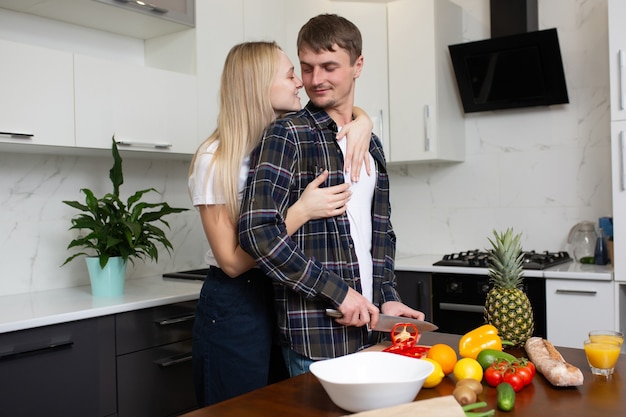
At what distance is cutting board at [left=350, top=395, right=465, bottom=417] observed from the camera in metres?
0.98

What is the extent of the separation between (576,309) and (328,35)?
184cm

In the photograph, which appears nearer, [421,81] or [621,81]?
[621,81]

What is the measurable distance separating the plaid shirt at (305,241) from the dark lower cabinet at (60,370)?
938mm

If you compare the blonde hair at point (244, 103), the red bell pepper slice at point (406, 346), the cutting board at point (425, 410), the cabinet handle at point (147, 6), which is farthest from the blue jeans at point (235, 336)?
the cabinet handle at point (147, 6)

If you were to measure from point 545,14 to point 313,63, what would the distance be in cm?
225

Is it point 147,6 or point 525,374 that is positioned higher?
point 147,6

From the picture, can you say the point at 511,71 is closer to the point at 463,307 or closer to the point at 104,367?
the point at 463,307

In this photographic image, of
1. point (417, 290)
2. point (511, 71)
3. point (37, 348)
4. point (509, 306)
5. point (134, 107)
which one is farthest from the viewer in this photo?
point (511, 71)

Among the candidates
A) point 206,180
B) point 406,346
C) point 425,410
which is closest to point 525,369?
point 406,346

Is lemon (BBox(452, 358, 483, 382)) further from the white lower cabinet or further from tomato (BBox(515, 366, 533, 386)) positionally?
the white lower cabinet

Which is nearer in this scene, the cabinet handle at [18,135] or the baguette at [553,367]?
the baguette at [553,367]

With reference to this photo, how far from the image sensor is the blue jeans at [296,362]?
1.64 m

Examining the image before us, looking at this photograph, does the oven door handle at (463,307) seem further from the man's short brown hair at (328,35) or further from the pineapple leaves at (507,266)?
the man's short brown hair at (328,35)

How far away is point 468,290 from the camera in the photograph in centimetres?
312
